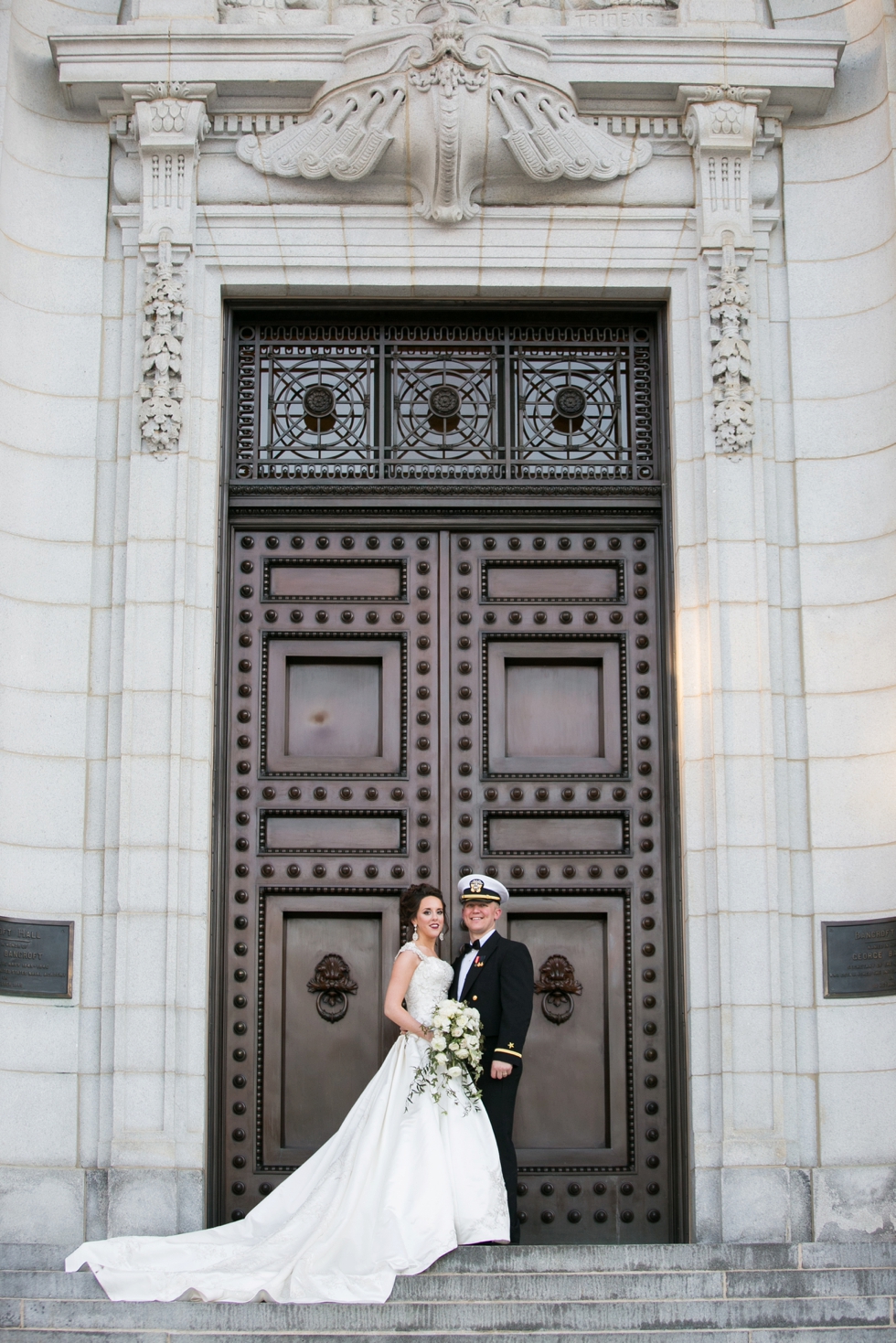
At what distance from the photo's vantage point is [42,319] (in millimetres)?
9367

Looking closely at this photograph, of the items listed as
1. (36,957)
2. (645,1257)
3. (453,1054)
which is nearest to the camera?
(645,1257)

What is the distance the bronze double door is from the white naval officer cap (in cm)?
50

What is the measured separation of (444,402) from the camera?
9727mm

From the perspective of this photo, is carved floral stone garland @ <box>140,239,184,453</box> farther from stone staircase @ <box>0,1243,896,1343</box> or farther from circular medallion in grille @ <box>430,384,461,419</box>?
stone staircase @ <box>0,1243,896,1343</box>

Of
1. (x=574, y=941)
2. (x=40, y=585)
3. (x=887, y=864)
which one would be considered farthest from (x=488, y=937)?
(x=40, y=585)

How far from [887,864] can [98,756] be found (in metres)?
4.32

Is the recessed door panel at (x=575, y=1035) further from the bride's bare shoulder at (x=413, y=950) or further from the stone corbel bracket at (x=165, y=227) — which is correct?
the stone corbel bracket at (x=165, y=227)

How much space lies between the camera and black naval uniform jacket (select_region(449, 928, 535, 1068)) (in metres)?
8.24

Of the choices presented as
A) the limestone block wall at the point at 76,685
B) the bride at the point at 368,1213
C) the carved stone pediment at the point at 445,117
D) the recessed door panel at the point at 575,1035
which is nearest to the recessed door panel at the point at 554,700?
the recessed door panel at the point at 575,1035

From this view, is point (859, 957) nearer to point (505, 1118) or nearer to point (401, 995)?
point (505, 1118)

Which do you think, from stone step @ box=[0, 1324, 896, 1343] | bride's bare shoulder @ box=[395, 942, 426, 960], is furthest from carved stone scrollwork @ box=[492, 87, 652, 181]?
stone step @ box=[0, 1324, 896, 1343]

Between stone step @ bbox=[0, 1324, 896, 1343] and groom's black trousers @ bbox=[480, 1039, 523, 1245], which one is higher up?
groom's black trousers @ bbox=[480, 1039, 523, 1245]

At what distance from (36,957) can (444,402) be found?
3949 mm

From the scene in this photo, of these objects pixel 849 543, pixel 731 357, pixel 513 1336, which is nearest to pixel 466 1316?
pixel 513 1336
